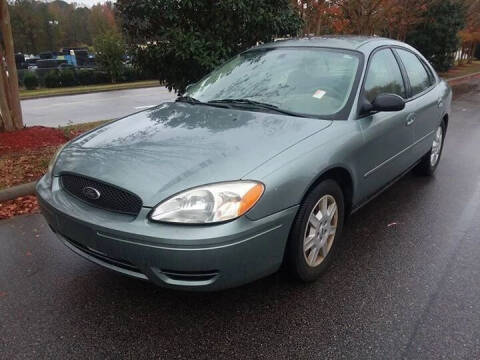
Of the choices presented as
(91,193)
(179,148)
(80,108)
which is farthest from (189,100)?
(80,108)

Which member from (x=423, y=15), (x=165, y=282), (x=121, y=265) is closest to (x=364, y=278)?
(x=165, y=282)

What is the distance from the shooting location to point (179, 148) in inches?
98.7

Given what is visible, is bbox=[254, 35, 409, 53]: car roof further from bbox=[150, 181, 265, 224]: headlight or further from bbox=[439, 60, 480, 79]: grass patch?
bbox=[439, 60, 480, 79]: grass patch

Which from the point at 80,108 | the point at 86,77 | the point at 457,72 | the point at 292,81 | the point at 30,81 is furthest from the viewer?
the point at 86,77

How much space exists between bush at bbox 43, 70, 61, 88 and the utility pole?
17.7 meters

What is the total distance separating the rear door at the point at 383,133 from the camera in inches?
123

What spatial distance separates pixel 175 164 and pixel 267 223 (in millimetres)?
608

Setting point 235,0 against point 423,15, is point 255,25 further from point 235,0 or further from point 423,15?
point 423,15

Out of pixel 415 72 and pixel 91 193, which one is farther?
pixel 415 72

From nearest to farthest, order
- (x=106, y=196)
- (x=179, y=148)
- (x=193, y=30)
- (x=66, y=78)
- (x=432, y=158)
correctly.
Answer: (x=106, y=196)
(x=179, y=148)
(x=432, y=158)
(x=193, y=30)
(x=66, y=78)

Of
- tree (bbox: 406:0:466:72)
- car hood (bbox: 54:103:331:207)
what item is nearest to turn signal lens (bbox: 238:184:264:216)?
car hood (bbox: 54:103:331:207)

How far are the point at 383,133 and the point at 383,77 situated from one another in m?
0.57

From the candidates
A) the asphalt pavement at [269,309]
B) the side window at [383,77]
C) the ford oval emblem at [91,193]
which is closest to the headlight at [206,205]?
the ford oval emblem at [91,193]

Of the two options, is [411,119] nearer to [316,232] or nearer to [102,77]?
[316,232]
